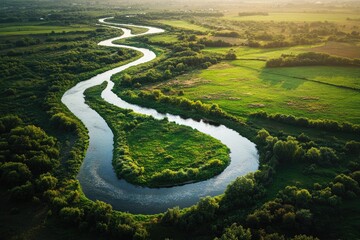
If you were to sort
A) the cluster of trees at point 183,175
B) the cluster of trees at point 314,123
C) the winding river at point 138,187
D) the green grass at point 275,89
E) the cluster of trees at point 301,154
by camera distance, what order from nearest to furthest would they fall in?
the winding river at point 138,187
the cluster of trees at point 183,175
the cluster of trees at point 301,154
the cluster of trees at point 314,123
the green grass at point 275,89

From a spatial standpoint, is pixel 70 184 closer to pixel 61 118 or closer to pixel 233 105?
pixel 61 118

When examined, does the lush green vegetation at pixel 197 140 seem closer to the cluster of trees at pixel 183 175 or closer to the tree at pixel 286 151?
the tree at pixel 286 151

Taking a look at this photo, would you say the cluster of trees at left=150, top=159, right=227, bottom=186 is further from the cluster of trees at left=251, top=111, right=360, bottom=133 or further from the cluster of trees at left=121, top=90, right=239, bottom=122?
the cluster of trees at left=251, top=111, right=360, bottom=133

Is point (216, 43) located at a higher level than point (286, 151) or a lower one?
higher

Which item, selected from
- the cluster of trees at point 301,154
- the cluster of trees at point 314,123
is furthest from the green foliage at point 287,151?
the cluster of trees at point 314,123

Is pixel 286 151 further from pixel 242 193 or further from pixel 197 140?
pixel 197 140

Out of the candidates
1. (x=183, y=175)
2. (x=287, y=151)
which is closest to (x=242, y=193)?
(x=183, y=175)
